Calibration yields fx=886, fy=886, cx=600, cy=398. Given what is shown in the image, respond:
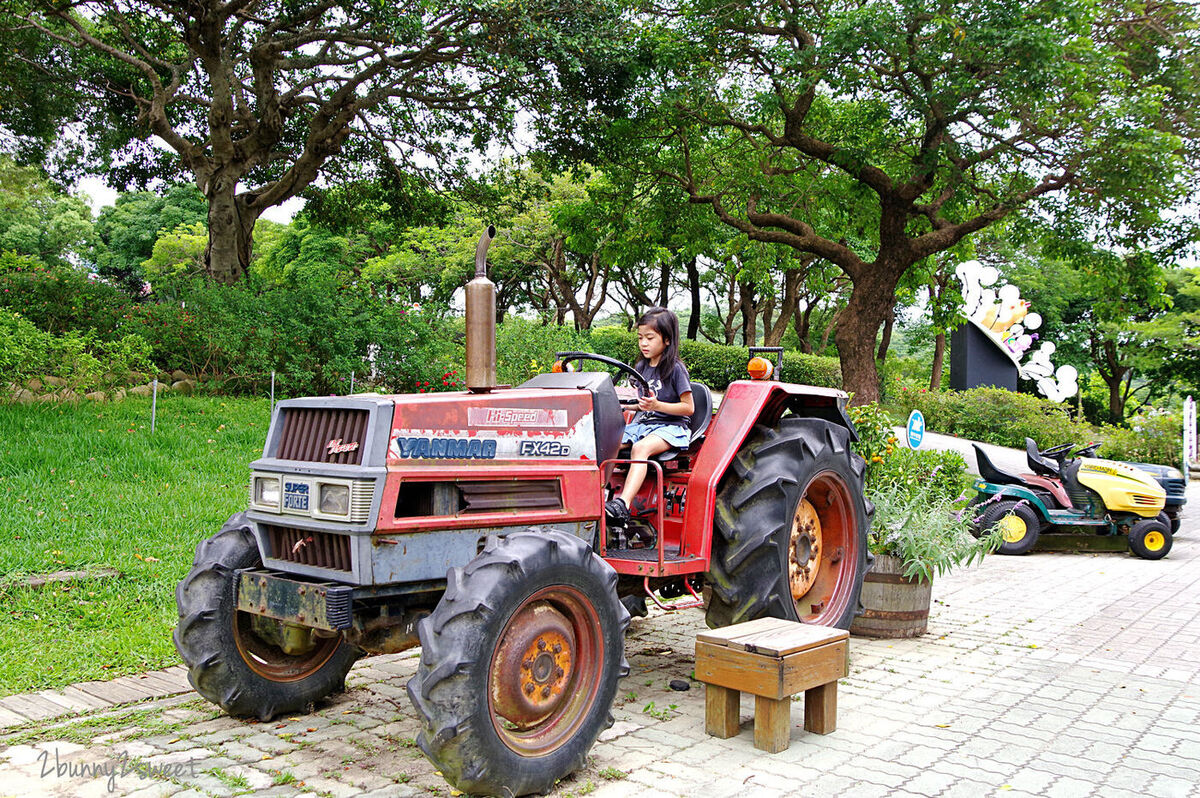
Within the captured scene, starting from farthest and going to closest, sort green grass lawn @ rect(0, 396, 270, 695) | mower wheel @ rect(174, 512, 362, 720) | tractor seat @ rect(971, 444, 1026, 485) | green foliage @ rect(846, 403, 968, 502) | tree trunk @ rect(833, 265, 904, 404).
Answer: tree trunk @ rect(833, 265, 904, 404) → tractor seat @ rect(971, 444, 1026, 485) → green foliage @ rect(846, 403, 968, 502) → green grass lawn @ rect(0, 396, 270, 695) → mower wheel @ rect(174, 512, 362, 720)

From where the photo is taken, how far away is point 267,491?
3.93 m

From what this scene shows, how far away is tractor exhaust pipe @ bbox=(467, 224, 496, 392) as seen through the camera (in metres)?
3.84

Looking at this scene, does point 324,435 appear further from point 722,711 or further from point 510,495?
point 722,711

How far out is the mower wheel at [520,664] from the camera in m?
3.18

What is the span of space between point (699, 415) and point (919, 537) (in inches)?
79.1

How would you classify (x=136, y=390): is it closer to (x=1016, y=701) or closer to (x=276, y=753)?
(x=276, y=753)

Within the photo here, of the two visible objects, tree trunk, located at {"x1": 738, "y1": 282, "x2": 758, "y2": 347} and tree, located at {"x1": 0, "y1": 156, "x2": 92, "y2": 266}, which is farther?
tree, located at {"x1": 0, "y1": 156, "x2": 92, "y2": 266}

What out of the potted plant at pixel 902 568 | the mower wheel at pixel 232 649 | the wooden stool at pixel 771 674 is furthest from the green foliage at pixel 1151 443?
the mower wheel at pixel 232 649

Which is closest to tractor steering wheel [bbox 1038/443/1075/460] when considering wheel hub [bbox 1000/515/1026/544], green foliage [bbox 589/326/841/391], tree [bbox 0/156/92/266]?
wheel hub [bbox 1000/515/1026/544]

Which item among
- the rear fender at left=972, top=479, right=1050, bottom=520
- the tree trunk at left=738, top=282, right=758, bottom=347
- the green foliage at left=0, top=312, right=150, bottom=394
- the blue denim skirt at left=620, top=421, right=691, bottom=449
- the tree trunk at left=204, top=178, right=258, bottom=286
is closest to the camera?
the blue denim skirt at left=620, top=421, right=691, bottom=449

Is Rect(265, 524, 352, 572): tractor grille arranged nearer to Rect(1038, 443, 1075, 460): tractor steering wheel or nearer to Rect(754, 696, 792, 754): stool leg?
Rect(754, 696, 792, 754): stool leg

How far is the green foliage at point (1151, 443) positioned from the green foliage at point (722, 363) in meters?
10.6

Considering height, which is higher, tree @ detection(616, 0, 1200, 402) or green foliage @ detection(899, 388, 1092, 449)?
tree @ detection(616, 0, 1200, 402)

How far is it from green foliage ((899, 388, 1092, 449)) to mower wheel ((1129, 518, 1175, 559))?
473 inches
